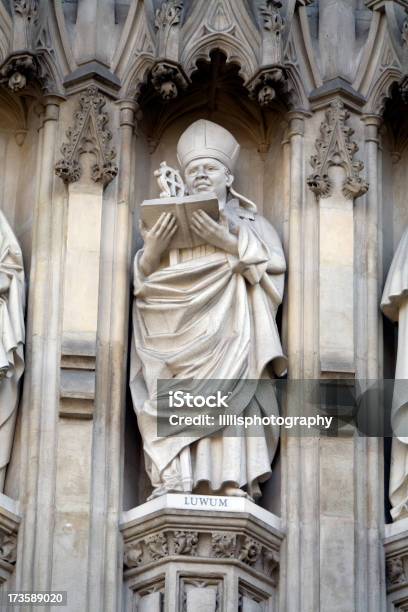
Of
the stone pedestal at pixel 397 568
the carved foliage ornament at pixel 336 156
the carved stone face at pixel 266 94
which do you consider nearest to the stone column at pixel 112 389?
the carved stone face at pixel 266 94

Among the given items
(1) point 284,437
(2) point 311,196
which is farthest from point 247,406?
(2) point 311,196

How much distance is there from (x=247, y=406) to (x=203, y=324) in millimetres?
678

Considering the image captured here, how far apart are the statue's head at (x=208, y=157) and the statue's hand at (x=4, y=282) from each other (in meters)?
1.54

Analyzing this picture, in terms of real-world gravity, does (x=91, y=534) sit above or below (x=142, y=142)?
below

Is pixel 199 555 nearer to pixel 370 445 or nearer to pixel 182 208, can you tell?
pixel 370 445

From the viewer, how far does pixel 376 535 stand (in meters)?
18.5

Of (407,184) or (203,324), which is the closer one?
(203,324)

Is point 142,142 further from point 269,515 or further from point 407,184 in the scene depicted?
point 269,515

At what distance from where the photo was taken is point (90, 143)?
19.4 m

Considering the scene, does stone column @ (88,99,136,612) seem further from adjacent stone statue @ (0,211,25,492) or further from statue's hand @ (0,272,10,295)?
statue's hand @ (0,272,10,295)

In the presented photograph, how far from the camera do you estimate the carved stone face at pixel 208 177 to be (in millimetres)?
19406

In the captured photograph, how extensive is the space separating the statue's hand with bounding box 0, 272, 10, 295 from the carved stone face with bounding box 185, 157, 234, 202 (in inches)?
60.4

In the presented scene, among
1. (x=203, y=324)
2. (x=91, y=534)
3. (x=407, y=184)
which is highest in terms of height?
(x=407, y=184)

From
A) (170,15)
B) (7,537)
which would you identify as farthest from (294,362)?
(170,15)
